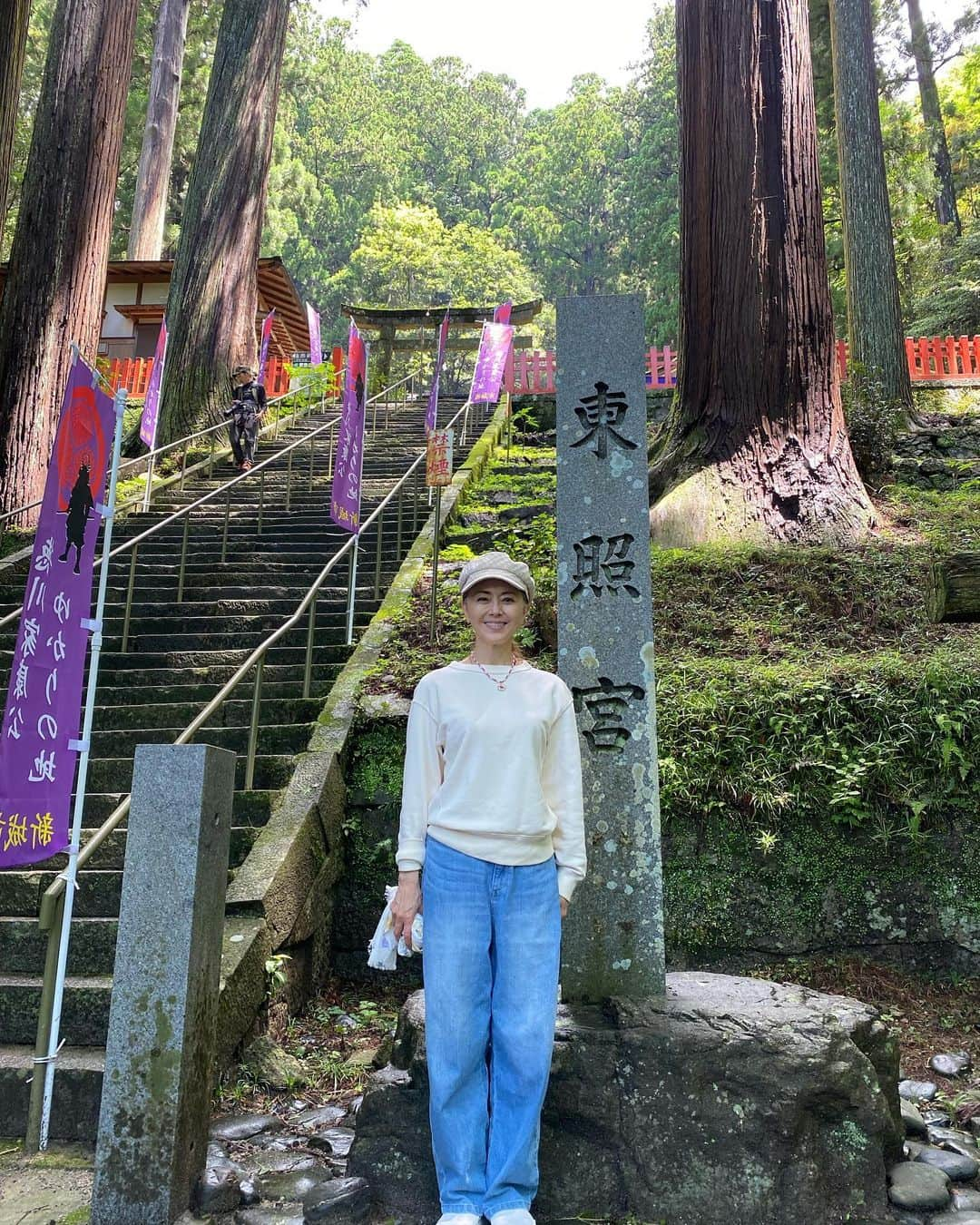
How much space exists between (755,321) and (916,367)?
8.64 m

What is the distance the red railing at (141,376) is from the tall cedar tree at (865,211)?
427 inches

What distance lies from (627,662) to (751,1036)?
127 centimetres

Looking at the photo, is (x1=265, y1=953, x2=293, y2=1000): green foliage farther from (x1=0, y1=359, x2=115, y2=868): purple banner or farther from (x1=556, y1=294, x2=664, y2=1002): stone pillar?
(x1=556, y1=294, x2=664, y2=1002): stone pillar

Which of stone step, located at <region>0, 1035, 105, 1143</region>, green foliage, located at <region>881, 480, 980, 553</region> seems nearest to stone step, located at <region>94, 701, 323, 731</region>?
stone step, located at <region>0, 1035, 105, 1143</region>

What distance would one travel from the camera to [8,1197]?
120 inches

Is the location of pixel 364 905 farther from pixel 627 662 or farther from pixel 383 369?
pixel 383 369

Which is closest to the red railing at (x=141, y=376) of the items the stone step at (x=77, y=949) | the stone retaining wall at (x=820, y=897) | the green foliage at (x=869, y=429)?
the green foliage at (x=869, y=429)

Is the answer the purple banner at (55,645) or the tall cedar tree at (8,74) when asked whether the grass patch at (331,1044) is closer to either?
the purple banner at (55,645)

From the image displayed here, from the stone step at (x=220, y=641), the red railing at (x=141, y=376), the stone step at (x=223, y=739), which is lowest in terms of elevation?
the stone step at (x=223, y=739)

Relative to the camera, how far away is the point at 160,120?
20578 mm

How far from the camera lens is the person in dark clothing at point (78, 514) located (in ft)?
12.7

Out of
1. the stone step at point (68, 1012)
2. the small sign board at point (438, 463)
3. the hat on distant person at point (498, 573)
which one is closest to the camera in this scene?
the hat on distant person at point (498, 573)

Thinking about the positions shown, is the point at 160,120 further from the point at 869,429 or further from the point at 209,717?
the point at 209,717

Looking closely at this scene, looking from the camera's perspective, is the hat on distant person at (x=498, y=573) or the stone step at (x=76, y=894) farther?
the stone step at (x=76, y=894)
